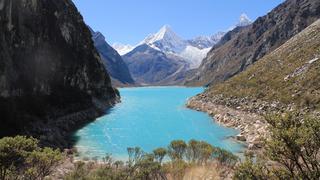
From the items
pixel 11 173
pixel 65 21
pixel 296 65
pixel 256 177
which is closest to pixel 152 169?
pixel 11 173

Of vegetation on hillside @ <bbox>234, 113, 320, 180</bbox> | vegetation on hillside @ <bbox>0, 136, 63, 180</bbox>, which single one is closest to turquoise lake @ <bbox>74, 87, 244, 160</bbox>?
vegetation on hillside @ <bbox>0, 136, 63, 180</bbox>

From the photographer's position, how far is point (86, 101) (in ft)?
380

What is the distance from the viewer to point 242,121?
80.3m

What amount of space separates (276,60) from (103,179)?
94.3 meters

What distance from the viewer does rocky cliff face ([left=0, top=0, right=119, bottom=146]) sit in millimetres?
65812

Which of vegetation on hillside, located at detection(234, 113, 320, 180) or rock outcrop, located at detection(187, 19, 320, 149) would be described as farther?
rock outcrop, located at detection(187, 19, 320, 149)

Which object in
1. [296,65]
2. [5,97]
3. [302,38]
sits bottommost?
[5,97]

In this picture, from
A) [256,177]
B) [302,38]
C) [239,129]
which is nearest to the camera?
[256,177]

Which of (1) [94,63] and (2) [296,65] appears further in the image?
(1) [94,63]

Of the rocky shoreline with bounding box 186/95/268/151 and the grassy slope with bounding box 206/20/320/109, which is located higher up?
the grassy slope with bounding box 206/20/320/109

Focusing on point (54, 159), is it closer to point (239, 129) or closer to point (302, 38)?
point (239, 129)

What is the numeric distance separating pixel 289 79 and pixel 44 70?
185 feet

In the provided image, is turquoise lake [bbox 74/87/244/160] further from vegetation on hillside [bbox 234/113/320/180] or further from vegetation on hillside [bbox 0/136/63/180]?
vegetation on hillside [bbox 234/113/320/180]

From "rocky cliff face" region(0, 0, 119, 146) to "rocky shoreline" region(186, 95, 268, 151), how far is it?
32842 mm
